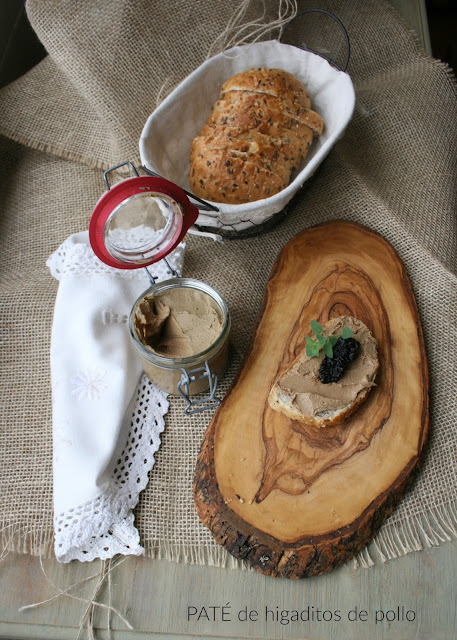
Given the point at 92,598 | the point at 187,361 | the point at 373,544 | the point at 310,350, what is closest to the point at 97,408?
the point at 187,361

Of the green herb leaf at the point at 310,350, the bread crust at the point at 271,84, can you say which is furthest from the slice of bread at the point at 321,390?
the bread crust at the point at 271,84

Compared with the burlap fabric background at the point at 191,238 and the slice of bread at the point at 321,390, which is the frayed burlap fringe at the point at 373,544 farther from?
the slice of bread at the point at 321,390

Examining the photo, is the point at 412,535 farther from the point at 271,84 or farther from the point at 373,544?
the point at 271,84

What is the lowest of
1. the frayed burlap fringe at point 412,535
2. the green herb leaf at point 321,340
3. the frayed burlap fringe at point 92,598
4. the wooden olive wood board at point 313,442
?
the frayed burlap fringe at point 412,535

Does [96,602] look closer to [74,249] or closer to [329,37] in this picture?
[74,249]

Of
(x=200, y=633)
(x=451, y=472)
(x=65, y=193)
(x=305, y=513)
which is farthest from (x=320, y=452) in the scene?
(x=65, y=193)

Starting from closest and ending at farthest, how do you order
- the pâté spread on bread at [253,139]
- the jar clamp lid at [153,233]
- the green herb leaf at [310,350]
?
1. the jar clamp lid at [153,233]
2. the green herb leaf at [310,350]
3. the pâté spread on bread at [253,139]

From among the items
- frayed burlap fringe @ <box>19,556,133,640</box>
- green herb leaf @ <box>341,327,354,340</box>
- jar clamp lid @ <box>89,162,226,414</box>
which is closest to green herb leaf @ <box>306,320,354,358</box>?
green herb leaf @ <box>341,327,354,340</box>

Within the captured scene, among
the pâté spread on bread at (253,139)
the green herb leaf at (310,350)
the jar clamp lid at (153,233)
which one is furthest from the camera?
the pâté spread on bread at (253,139)
